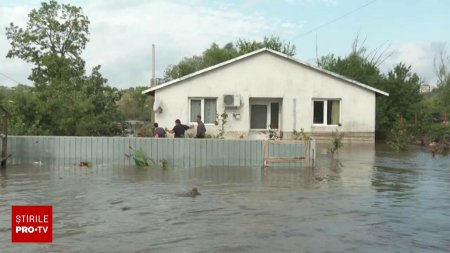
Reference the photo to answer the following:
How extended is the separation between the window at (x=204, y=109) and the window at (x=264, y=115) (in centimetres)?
204

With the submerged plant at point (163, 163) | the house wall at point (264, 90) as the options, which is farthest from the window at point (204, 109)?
the submerged plant at point (163, 163)

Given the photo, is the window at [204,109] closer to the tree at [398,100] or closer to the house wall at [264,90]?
the house wall at [264,90]

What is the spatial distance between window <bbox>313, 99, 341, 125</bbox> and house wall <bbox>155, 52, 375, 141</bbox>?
1.08 feet

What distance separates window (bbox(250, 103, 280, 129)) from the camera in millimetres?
26234

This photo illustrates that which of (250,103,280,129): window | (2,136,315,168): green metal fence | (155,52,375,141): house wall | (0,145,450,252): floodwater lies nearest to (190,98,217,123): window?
(155,52,375,141): house wall

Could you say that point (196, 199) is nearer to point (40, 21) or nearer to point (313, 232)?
point (313, 232)

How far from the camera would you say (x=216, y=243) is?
23.3 feet

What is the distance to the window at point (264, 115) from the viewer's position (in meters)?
26.2

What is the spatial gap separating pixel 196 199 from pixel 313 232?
333cm

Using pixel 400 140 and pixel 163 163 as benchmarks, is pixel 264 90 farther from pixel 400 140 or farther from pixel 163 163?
pixel 163 163

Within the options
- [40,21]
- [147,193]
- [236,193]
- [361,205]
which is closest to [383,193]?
[361,205]

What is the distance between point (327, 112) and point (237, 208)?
1721 centimetres

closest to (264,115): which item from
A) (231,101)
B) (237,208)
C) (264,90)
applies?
(264,90)

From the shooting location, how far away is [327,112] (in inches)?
1019
